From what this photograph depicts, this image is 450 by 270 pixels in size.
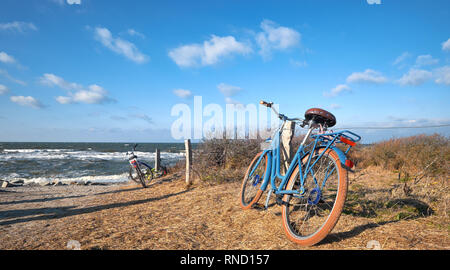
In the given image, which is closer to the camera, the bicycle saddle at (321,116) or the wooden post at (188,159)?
the bicycle saddle at (321,116)

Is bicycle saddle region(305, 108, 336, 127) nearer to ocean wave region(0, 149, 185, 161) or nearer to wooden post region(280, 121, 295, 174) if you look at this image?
wooden post region(280, 121, 295, 174)

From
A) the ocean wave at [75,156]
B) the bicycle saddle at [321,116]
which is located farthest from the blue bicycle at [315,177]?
the ocean wave at [75,156]

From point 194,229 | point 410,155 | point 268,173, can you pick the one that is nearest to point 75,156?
point 194,229

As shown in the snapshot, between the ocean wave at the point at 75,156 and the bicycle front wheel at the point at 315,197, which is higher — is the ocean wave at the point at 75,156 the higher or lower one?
the lower one

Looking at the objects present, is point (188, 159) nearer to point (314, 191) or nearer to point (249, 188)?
point (249, 188)

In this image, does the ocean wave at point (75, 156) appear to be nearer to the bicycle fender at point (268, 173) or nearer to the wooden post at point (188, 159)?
the wooden post at point (188, 159)

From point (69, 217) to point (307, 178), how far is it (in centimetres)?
476

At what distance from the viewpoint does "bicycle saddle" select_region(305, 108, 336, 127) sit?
2.77 m

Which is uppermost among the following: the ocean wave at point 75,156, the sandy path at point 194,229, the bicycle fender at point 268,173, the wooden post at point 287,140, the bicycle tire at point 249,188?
the wooden post at point 287,140

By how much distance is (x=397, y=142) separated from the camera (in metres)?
8.30

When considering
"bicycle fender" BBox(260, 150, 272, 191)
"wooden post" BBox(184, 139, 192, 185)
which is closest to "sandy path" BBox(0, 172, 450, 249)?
"bicycle fender" BBox(260, 150, 272, 191)

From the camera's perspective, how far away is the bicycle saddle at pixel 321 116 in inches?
109

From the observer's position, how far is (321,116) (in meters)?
2.80
